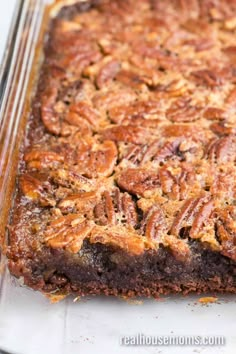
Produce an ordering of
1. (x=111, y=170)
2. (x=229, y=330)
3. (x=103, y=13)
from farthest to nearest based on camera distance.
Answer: (x=103, y=13) < (x=111, y=170) < (x=229, y=330)

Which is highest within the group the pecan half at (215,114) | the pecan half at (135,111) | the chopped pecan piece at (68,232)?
the pecan half at (215,114)

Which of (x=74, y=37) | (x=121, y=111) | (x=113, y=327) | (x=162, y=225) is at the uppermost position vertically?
(x=74, y=37)

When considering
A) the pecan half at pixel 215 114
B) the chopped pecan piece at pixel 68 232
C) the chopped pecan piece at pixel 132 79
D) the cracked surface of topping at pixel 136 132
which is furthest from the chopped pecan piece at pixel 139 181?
the chopped pecan piece at pixel 132 79

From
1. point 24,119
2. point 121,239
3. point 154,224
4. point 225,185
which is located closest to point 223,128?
point 225,185

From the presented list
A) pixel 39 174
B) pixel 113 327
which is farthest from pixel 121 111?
pixel 113 327

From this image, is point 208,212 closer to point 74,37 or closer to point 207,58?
point 207,58

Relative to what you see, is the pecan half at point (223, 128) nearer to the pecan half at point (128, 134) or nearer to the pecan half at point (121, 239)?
the pecan half at point (128, 134)

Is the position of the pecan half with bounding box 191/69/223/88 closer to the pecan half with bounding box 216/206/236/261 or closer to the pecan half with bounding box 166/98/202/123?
the pecan half with bounding box 166/98/202/123
